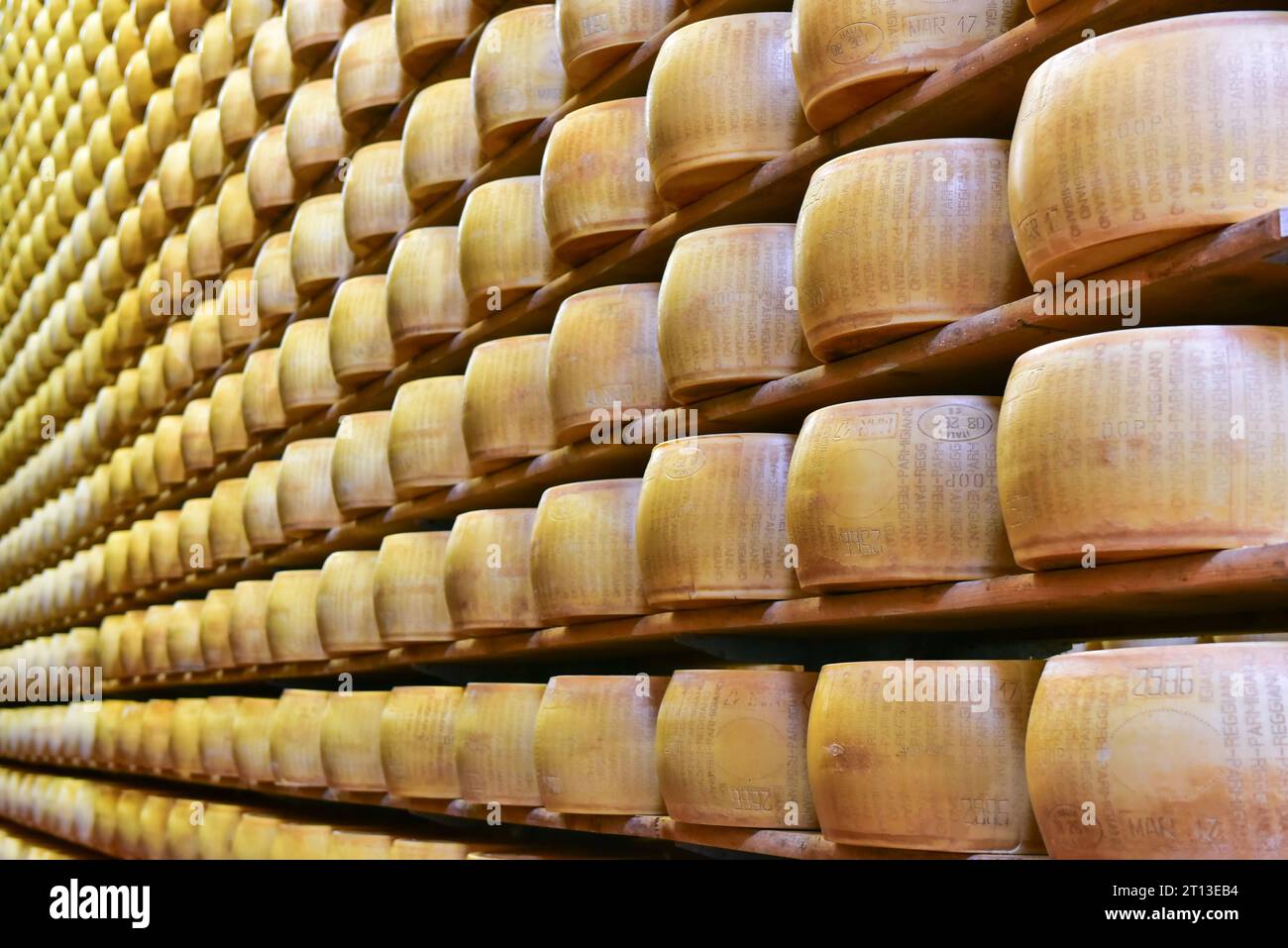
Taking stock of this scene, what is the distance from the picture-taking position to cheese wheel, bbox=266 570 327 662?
3.91 metres

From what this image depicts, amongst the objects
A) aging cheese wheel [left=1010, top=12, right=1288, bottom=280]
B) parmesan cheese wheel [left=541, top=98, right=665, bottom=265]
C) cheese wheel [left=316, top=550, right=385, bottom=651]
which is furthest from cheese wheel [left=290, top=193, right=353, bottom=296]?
aging cheese wheel [left=1010, top=12, right=1288, bottom=280]

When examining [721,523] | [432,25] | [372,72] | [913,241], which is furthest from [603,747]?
[372,72]

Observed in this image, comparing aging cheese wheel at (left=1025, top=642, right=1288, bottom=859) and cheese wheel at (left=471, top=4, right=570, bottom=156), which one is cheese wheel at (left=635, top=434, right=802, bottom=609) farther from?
cheese wheel at (left=471, top=4, right=570, bottom=156)

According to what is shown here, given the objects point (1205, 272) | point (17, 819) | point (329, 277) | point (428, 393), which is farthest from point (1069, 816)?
point (17, 819)

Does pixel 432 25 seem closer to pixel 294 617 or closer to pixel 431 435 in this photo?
pixel 431 435

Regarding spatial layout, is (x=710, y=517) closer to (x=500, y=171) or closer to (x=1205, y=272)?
(x=1205, y=272)

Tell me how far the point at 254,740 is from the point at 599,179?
2.24 m

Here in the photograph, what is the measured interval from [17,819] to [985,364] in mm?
6192

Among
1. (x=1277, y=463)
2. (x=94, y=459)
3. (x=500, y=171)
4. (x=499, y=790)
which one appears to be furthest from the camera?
(x=94, y=459)

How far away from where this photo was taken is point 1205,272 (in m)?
1.50

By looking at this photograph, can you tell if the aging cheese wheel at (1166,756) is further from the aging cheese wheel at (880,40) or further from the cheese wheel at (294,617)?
the cheese wheel at (294,617)

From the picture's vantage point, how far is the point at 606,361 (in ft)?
8.24

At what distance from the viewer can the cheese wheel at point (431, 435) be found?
318cm

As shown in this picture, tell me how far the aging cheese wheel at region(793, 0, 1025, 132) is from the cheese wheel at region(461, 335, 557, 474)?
877 millimetres
